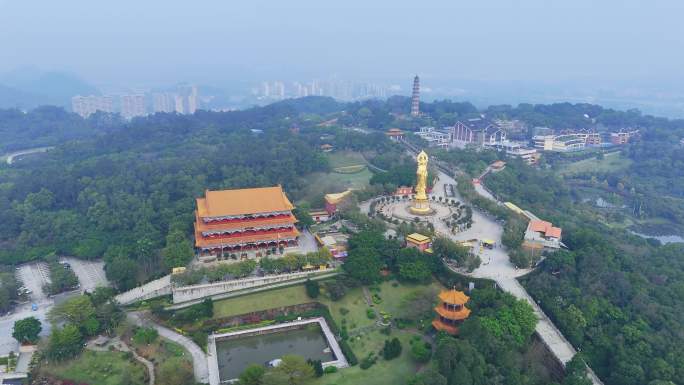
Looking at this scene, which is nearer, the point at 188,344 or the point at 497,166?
the point at 188,344

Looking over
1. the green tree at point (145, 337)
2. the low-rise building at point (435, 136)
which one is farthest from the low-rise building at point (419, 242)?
the low-rise building at point (435, 136)

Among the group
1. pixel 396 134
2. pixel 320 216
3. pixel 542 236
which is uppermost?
pixel 396 134

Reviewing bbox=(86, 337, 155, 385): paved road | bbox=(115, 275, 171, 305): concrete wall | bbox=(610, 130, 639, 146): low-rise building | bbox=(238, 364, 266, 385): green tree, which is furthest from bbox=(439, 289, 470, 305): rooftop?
bbox=(610, 130, 639, 146): low-rise building

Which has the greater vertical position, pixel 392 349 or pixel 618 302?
pixel 618 302

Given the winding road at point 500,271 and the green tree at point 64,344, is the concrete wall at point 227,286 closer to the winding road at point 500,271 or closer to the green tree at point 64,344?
the green tree at point 64,344

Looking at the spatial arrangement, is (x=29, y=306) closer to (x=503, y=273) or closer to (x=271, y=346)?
(x=271, y=346)

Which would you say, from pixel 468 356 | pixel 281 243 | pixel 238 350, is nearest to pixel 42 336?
pixel 238 350

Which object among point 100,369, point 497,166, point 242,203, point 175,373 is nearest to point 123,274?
point 100,369
